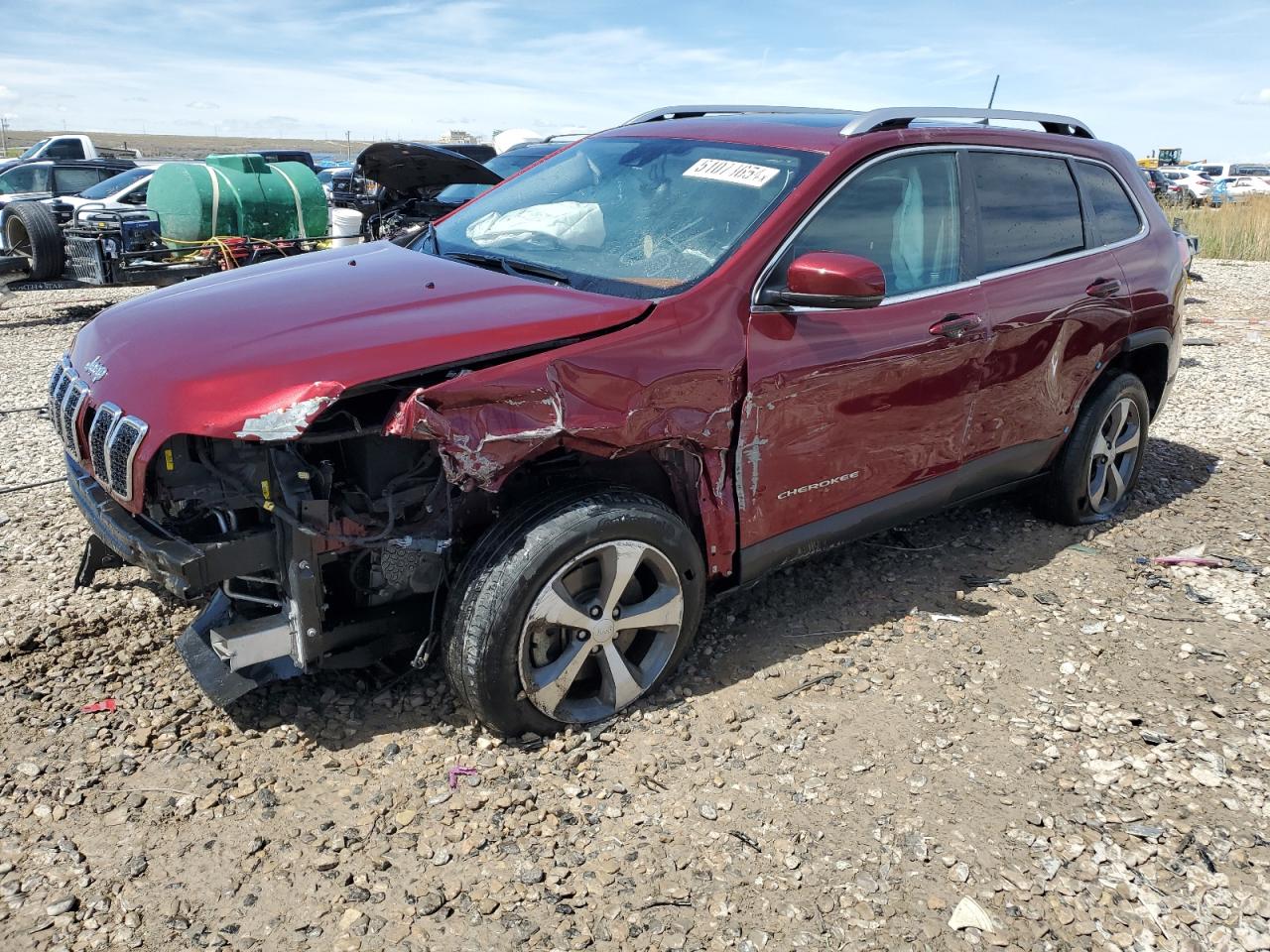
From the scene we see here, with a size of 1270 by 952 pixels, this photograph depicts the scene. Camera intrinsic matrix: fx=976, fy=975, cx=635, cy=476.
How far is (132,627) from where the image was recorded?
12.1 feet

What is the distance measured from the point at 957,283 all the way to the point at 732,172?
3.35 feet

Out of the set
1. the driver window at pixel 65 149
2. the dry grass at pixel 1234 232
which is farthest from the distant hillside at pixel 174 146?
the dry grass at pixel 1234 232

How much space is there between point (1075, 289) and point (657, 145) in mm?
1972

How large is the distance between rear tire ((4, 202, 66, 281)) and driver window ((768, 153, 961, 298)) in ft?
32.4

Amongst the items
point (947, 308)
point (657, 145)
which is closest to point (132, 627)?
point (657, 145)

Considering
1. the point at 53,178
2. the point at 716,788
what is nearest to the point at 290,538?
the point at 716,788

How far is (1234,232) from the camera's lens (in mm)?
17906

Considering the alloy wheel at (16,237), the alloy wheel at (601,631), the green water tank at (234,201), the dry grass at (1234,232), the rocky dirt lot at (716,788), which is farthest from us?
the dry grass at (1234,232)

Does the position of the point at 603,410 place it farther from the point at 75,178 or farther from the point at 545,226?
the point at 75,178

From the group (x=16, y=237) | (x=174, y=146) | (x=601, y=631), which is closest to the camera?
(x=601, y=631)

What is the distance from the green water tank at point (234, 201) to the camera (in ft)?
35.0

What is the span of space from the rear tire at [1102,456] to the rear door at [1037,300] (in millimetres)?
188

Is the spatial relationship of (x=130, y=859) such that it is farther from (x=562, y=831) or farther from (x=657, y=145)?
(x=657, y=145)

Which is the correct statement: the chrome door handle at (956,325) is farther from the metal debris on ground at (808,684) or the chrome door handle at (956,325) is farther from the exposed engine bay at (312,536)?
the exposed engine bay at (312,536)
